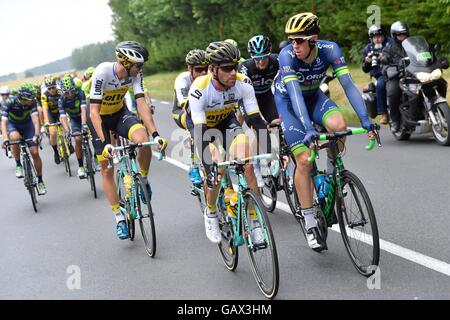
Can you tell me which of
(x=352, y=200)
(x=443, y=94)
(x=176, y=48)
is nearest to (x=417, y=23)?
(x=443, y=94)

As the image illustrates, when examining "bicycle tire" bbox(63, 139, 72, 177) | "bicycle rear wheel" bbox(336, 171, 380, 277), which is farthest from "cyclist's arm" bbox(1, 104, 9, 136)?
"bicycle rear wheel" bbox(336, 171, 380, 277)

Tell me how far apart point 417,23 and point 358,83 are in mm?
2390

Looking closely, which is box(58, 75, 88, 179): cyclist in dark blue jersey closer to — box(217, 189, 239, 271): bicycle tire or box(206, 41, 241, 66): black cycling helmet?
box(217, 189, 239, 271): bicycle tire

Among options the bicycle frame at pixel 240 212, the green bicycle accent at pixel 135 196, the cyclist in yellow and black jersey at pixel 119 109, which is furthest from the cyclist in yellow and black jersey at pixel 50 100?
the bicycle frame at pixel 240 212

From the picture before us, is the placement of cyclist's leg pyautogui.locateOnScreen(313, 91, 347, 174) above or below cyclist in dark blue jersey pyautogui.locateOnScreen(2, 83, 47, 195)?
above

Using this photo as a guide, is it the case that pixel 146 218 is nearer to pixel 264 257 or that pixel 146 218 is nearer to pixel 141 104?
pixel 141 104

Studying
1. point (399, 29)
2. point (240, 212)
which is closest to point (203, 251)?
point (240, 212)

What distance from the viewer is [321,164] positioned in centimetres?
1081

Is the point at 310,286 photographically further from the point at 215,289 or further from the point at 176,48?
the point at 176,48

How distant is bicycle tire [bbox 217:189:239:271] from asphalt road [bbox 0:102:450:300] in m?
0.11

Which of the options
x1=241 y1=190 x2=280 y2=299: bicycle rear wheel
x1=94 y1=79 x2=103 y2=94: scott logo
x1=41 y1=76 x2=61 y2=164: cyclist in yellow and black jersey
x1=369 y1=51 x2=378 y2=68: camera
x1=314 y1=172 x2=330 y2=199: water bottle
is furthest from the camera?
x1=41 y1=76 x2=61 y2=164: cyclist in yellow and black jersey

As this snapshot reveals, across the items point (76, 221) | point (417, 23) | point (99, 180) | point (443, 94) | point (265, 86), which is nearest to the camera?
point (265, 86)

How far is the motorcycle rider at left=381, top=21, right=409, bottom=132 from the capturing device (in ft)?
35.7

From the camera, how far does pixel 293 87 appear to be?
5664mm
